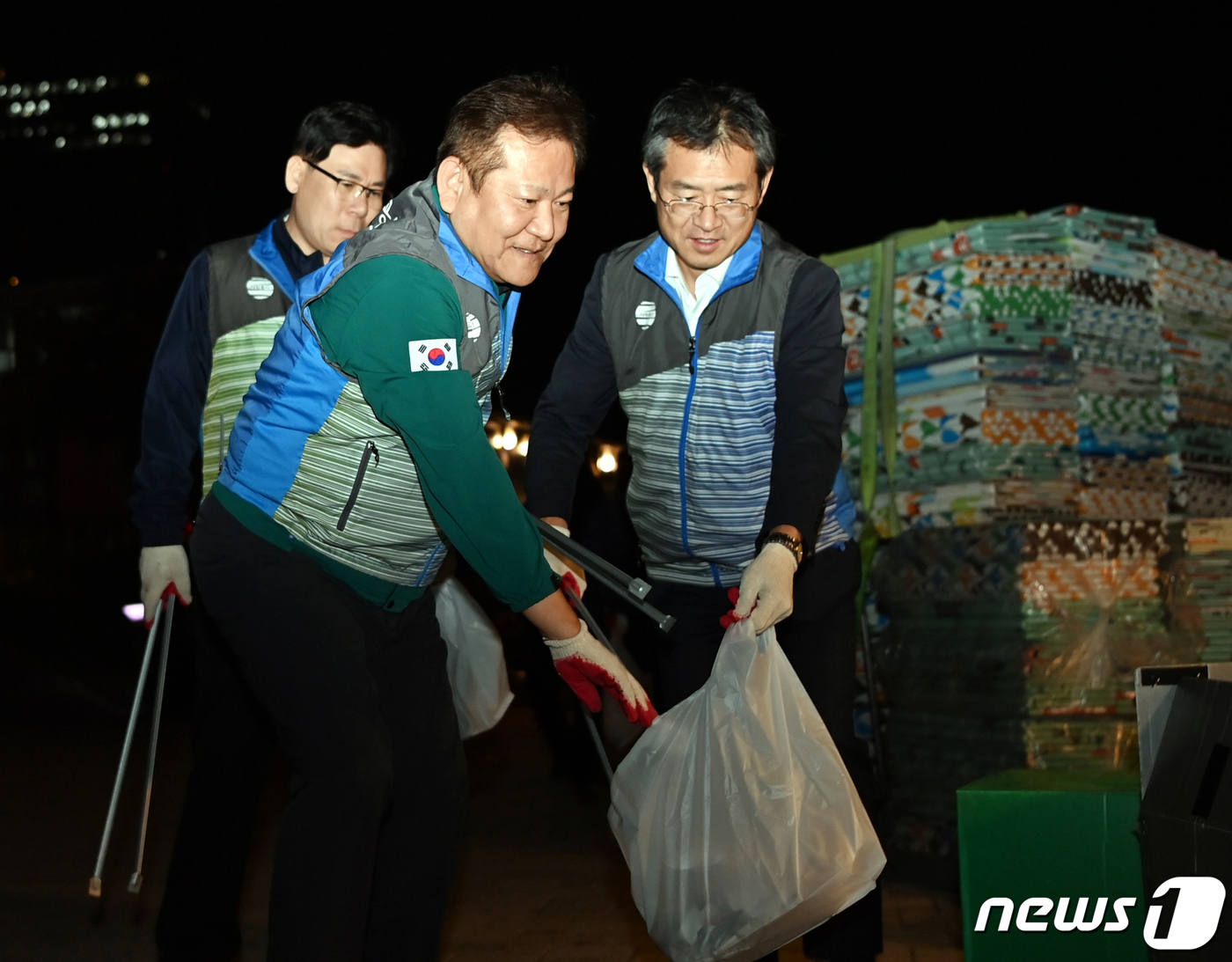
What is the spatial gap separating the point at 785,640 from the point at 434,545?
956 mm

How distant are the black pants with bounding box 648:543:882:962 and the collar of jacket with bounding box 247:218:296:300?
3.76 ft

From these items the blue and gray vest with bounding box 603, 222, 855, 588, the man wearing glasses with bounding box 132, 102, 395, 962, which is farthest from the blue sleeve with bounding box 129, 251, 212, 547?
the blue and gray vest with bounding box 603, 222, 855, 588

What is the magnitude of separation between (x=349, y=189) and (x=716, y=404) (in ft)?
3.80

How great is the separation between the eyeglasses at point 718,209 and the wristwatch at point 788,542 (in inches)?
25.9

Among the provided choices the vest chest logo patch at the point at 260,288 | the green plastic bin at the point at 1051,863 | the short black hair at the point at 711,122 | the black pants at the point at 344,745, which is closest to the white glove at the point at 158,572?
the vest chest logo patch at the point at 260,288

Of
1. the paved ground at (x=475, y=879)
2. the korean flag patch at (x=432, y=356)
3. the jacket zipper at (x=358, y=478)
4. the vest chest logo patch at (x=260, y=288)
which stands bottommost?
the paved ground at (x=475, y=879)

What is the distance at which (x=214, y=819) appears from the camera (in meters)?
2.93

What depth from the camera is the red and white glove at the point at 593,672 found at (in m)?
2.14

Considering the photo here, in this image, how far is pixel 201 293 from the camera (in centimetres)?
301

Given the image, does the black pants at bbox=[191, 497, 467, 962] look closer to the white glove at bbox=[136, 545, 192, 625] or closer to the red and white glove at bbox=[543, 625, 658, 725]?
the red and white glove at bbox=[543, 625, 658, 725]

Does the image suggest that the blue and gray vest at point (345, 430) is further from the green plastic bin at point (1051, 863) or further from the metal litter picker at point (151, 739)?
the green plastic bin at point (1051, 863)

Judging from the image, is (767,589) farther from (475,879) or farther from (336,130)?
(475,879)

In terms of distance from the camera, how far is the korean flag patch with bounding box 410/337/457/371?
1854 mm

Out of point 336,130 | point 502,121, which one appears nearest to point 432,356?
point 502,121
